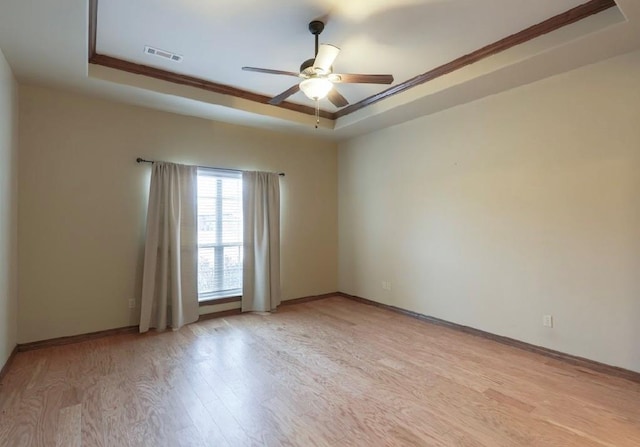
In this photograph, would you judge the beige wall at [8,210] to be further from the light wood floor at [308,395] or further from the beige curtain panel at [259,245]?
the beige curtain panel at [259,245]

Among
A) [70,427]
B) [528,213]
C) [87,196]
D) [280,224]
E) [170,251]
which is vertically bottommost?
[70,427]

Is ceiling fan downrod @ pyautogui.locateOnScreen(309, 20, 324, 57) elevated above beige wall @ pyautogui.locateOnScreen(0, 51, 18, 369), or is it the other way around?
ceiling fan downrod @ pyautogui.locateOnScreen(309, 20, 324, 57)

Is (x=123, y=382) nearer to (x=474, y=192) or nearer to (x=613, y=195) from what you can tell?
(x=474, y=192)

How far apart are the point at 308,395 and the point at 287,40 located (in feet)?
9.41

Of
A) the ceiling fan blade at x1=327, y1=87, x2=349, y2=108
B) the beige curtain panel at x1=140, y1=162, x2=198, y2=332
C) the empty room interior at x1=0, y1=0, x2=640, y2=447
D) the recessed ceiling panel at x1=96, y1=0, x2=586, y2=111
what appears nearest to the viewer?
the empty room interior at x1=0, y1=0, x2=640, y2=447

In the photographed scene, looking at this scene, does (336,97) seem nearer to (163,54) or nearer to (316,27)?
(316,27)

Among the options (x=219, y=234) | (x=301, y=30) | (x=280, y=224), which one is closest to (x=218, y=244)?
(x=219, y=234)

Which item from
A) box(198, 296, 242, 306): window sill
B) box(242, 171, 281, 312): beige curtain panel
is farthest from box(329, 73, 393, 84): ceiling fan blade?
box(198, 296, 242, 306): window sill

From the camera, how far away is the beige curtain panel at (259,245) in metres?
4.64

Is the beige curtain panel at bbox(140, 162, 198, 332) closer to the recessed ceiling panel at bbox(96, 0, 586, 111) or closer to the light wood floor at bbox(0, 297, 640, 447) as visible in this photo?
the light wood floor at bbox(0, 297, 640, 447)

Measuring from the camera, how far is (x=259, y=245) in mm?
4695

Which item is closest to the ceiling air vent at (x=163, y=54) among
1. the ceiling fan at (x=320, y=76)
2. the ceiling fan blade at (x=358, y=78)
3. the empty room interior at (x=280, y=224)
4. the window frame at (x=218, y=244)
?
the empty room interior at (x=280, y=224)

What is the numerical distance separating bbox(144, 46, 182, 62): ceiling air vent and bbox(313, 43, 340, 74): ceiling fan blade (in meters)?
1.44

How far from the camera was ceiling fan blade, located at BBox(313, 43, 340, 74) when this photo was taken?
2.42 m
